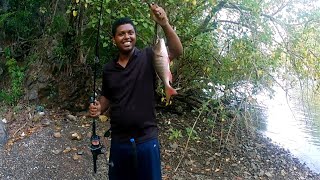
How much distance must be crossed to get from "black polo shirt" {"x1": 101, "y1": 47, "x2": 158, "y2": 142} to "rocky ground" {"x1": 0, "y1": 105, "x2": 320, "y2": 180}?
1.98 metres

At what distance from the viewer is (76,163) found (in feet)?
15.7

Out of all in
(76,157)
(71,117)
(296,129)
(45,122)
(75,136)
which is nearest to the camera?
(76,157)

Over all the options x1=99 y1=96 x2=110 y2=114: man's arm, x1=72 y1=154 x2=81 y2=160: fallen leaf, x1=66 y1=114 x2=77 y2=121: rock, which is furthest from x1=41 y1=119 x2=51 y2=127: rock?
x1=99 y1=96 x2=110 y2=114: man's arm

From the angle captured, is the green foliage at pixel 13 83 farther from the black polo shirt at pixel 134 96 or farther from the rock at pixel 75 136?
the black polo shirt at pixel 134 96

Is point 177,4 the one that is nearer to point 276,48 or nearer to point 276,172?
point 276,48

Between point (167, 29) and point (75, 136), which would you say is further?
point (75, 136)

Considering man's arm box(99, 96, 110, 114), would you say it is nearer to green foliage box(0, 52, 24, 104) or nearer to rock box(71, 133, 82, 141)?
rock box(71, 133, 82, 141)

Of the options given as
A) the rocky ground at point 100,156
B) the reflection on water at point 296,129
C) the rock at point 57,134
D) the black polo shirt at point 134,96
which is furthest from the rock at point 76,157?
the reflection on water at point 296,129

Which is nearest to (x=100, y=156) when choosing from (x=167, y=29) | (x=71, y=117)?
(x=71, y=117)

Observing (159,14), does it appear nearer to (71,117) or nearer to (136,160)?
(136,160)

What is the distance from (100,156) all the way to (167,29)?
294 centimetres

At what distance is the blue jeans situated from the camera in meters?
2.61

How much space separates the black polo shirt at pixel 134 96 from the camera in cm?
255

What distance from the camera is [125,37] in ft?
8.38
